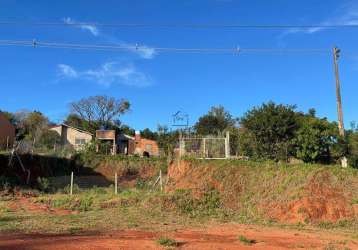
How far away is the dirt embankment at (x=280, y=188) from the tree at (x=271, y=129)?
4786mm

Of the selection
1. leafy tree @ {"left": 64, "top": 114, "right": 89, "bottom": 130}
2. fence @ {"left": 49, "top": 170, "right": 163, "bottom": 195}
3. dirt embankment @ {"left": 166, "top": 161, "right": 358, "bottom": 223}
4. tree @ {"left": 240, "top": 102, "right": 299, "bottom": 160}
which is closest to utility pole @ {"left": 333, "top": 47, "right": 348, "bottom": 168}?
tree @ {"left": 240, "top": 102, "right": 299, "bottom": 160}

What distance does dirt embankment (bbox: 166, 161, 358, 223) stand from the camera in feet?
59.1

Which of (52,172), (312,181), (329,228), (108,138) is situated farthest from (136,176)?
(108,138)

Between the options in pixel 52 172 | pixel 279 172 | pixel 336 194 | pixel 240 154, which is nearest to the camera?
pixel 336 194

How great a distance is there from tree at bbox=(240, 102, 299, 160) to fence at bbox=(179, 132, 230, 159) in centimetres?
241

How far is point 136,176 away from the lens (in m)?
37.3

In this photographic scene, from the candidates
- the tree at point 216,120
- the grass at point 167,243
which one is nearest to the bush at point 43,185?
A: the grass at point 167,243

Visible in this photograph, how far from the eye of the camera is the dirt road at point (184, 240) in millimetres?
9445

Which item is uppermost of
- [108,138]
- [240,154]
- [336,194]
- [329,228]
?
[108,138]

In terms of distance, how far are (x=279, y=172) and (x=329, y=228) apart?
486 cm

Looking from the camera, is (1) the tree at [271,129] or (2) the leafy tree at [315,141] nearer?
(2) the leafy tree at [315,141]

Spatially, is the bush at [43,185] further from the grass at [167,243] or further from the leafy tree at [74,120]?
the leafy tree at [74,120]

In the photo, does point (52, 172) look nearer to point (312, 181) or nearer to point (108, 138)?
point (312, 181)

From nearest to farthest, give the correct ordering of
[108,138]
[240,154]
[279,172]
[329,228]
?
[329,228]
[279,172]
[240,154]
[108,138]
